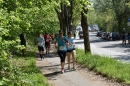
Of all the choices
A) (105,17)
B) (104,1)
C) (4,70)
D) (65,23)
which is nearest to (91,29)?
(105,17)

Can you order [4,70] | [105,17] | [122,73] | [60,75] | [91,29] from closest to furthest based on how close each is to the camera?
[4,70] < [122,73] < [60,75] < [105,17] < [91,29]

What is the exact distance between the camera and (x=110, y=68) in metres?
11.0

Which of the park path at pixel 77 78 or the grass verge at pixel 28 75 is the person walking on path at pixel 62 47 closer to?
the park path at pixel 77 78

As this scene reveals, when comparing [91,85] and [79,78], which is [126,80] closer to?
[91,85]

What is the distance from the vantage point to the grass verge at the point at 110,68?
9.45m

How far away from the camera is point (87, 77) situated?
10.7 meters

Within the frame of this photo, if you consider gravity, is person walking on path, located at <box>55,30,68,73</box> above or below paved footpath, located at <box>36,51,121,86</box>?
above

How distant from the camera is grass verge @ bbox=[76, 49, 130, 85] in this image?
9.45 meters

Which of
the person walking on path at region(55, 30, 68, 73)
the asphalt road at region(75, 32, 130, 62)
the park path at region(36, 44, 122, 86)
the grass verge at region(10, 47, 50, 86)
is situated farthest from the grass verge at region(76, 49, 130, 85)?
the asphalt road at region(75, 32, 130, 62)

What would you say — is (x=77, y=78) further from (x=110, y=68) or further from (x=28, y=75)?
(x=28, y=75)

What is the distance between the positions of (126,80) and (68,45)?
3.91 meters

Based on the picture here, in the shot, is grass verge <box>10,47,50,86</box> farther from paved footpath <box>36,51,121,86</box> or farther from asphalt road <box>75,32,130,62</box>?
asphalt road <box>75,32,130,62</box>

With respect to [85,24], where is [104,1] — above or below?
above

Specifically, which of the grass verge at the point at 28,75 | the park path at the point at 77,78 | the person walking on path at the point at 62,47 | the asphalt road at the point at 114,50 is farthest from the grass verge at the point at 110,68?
the asphalt road at the point at 114,50
